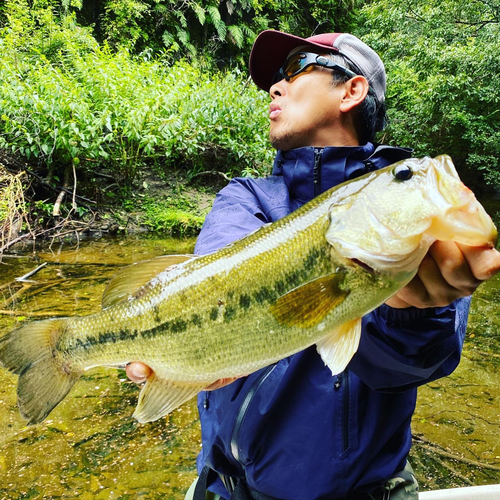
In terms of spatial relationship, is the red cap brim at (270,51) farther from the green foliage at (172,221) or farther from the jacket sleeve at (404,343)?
the green foliage at (172,221)

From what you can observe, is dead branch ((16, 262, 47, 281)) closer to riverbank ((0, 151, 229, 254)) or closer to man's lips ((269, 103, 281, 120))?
riverbank ((0, 151, 229, 254))

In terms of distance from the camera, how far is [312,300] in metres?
1.31

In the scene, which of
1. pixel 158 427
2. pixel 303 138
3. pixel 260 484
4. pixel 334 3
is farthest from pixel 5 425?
pixel 334 3

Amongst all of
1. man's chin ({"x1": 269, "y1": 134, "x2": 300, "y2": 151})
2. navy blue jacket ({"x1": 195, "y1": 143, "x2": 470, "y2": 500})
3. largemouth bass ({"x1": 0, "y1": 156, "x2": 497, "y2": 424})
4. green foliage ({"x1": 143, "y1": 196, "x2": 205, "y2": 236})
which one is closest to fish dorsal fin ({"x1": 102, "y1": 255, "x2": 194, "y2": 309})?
largemouth bass ({"x1": 0, "y1": 156, "x2": 497, "y2": 424})

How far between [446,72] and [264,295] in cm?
1270

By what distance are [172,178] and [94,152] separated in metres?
2.46

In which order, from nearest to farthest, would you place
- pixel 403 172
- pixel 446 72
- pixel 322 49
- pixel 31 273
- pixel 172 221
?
pixel 403 172 < pixel 322 49 < pixel 31 273 < pixel 172 221 < pixel 446 72

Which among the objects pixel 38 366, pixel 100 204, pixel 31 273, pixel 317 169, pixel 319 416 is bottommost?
pixel 100 204

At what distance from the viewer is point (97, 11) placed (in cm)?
1744

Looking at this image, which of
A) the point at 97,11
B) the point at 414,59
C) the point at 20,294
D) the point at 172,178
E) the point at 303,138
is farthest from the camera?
the point at 97,11

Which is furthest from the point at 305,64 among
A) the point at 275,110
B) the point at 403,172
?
the point at 403,172

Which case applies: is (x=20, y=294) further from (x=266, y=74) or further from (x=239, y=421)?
(x=239, y=421)

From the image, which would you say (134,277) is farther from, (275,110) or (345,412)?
(275,110)

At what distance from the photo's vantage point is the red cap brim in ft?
8.29
